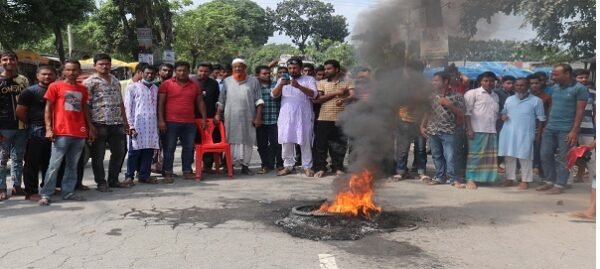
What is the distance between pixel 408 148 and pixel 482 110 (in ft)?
4.00

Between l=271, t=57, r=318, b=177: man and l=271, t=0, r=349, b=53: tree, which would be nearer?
l=271, t=0, r=349, b=53: tree

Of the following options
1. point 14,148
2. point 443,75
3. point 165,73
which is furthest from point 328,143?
point 14,148

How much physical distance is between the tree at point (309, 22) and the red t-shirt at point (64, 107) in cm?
315

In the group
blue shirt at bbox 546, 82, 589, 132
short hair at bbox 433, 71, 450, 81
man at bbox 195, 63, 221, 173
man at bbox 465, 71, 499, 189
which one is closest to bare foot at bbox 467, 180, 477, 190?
man at bbox 465, 71, 499, 189

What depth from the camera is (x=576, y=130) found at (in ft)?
23.0

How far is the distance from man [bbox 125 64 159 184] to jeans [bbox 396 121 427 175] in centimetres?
340

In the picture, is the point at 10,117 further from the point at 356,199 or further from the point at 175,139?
the point at 356,199

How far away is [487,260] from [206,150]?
466 centimetres

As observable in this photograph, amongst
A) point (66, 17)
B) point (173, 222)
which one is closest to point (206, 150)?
point (173, 222)

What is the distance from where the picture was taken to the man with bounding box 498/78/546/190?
745 cm

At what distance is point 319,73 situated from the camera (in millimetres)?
8984

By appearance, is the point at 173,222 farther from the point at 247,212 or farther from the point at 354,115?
the point at 354,115

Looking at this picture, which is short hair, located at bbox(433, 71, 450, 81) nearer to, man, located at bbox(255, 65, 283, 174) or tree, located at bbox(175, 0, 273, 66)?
man, located at bbox(255, 65, 283, 174)

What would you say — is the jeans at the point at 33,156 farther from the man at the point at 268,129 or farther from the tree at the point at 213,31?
the tree at the point at 213,31
